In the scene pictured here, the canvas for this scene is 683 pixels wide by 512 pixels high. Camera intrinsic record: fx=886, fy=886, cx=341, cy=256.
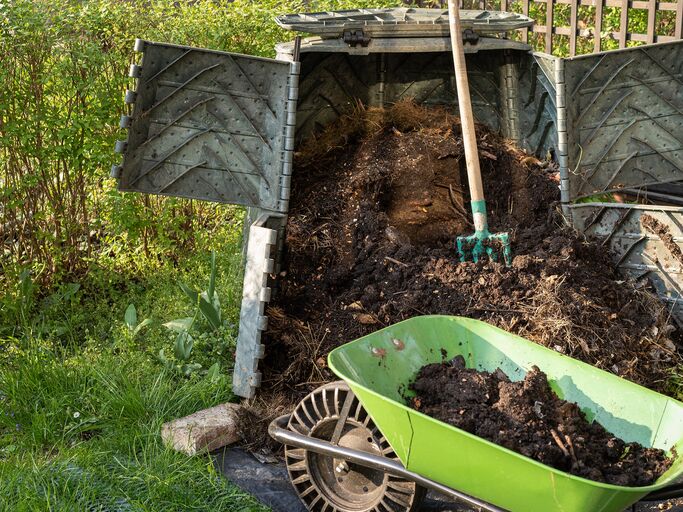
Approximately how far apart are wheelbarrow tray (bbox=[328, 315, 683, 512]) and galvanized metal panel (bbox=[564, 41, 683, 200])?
1.55 metres

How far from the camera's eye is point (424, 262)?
4.45 m

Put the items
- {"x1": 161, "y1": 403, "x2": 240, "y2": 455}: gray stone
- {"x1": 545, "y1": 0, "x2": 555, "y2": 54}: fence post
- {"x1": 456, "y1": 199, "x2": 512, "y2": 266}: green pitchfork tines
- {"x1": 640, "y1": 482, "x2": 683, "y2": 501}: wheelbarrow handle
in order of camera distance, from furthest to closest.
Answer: {"x1": 545, "y1": 0, "x2": 555, "y2": 54}: fence post < {"x1": 456, "y1": 199, "x2": 512, "y2": 266}: green pitchfork tines < {"x1": 161, "y1": 403, "x2": 240, "y2": 455}: gray stone < {"x1": 640, "y1": 482, "x2": 683, "y2": 501}: wheelbarrow handle

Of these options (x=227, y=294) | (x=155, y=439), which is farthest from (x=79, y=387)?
(x=227, y=294)

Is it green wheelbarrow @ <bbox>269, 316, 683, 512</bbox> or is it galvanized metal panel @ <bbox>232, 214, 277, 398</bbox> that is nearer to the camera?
green wheelbarrow @ <bbox>269, 316, 683, 512</bbox>

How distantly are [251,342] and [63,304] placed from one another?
1980 millimetres

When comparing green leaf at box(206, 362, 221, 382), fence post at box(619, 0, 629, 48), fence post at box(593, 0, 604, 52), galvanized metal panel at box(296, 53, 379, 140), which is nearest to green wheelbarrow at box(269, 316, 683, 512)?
green leaf at box(206, 362, 221, 382)

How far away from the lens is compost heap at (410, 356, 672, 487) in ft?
9.70

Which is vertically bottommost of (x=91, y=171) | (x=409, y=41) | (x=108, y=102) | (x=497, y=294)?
(x=497, y=294)

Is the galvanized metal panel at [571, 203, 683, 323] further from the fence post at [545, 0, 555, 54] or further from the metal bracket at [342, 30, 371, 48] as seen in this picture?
the fence post at [545, 0, 555, 54]

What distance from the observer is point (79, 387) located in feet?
14.7

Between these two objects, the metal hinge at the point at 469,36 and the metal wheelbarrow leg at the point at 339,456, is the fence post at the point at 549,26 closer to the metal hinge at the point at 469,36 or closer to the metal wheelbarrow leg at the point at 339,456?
the metal hinge at the point at 469,36

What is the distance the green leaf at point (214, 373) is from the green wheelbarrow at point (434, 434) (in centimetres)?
81

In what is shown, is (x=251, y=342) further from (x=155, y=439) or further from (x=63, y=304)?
(x=63, y=304)

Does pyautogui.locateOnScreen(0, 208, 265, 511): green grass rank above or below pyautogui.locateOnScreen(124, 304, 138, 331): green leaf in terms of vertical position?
below
